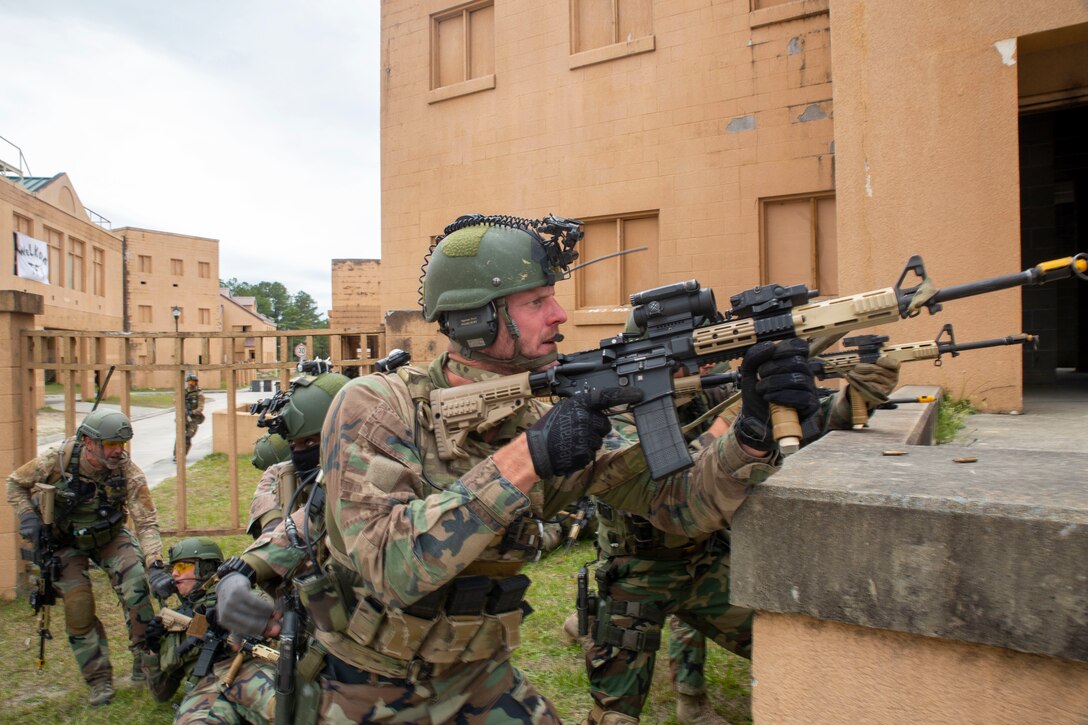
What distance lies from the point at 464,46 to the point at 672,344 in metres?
8.80

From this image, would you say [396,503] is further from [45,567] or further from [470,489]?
[45,567]

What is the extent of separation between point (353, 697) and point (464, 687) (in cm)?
37

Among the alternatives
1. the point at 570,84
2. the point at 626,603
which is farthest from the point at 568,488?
the point at 570,84

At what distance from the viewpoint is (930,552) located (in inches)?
58.2

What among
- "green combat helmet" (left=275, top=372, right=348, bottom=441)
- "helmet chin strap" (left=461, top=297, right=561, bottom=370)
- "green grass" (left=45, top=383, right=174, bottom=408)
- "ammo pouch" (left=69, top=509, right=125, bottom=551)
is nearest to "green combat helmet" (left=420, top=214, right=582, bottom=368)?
"helmet chin strap" (left=461, top=297, right=561, bottom=370)

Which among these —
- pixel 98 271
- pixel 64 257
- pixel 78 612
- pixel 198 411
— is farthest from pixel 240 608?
pixel 98 271

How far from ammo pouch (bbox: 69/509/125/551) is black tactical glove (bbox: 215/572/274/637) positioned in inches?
137

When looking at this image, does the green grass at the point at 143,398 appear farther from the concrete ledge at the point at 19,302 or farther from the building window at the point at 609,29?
the building window at the point at 609,29

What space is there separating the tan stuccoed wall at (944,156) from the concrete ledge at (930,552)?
4310 millimetres

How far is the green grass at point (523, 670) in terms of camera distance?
4.36 meters

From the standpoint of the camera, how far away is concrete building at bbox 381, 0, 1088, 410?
5.53 metres

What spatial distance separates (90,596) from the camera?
5500 mm

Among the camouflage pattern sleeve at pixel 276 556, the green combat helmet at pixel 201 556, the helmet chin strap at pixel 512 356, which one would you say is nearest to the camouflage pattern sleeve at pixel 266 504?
the camouflage pattern sleeve at pixel 276 556

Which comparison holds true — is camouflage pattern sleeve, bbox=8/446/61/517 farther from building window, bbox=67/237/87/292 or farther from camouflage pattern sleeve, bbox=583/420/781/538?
building window, bbox=67/237/87/292
